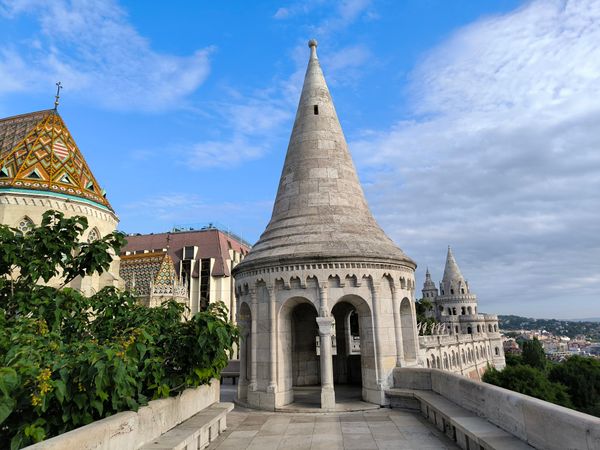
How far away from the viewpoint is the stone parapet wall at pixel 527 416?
4594mm

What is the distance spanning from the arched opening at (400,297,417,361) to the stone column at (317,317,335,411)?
3.16m

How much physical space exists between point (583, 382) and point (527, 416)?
167 feet

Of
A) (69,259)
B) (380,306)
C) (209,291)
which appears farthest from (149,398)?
(209,291)

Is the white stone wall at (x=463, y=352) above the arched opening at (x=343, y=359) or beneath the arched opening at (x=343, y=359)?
beneath

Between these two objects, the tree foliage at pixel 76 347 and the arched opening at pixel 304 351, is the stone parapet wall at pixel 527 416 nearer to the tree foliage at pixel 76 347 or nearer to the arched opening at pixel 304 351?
the tree foliage at pixel 76 347

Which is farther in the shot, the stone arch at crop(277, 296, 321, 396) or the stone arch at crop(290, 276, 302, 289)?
the stone arch at crop(277, 296, 321, 396)

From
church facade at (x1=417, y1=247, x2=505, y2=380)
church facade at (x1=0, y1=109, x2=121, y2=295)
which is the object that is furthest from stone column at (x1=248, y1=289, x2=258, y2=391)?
church facade at (x1=417, y1=247, x2=505, y2=380)

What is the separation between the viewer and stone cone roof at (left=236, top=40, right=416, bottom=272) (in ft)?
42.2

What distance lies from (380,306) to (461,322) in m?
68.8

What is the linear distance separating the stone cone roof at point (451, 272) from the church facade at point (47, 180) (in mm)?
60334

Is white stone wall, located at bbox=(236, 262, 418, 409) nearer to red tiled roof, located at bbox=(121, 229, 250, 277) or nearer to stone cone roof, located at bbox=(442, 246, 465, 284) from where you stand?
red tiled roof, located at bbox=(121, 229, 250, 277)

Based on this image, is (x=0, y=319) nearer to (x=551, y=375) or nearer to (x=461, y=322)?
(x=551, y=375)

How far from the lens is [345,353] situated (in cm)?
1775

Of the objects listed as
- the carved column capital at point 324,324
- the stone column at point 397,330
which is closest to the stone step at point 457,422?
the stone column at point 397,330
